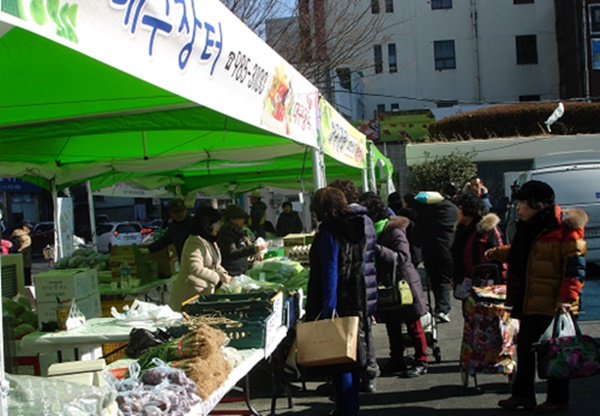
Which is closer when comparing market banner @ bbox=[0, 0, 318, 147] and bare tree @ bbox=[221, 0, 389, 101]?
market banner @ bbox=[0, 0, 318, 147]

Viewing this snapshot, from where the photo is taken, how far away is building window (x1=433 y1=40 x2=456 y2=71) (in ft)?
124

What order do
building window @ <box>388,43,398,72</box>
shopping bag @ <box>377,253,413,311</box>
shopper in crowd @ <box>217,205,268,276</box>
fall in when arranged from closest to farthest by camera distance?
shopping bag @ <box>377,253,413,311</box>
shopper in crowd @ <box>217,205,268,276</box>
building window @ <box>388,43,398,72</box>

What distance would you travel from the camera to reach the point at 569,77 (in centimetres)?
3581

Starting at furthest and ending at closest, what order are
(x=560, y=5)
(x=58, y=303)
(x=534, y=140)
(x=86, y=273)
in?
1. (x=560, y=5)
2. (x=534, y=140)
3. (x=86, y=273)
4. (x=58, y=303)

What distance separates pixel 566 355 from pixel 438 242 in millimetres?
3846

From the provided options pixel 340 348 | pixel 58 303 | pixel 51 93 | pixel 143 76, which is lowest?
pixel 340 348

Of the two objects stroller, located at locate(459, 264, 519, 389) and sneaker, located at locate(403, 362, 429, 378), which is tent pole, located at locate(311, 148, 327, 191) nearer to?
stroller, located at locate(459, 264, 519, 389)

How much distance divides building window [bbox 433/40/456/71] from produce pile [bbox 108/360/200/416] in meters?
36.8

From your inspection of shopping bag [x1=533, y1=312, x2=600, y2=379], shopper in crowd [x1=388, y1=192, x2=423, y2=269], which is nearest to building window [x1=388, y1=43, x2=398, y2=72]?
shopper in crowd [x1=388, y1=192, x2=423, y2=269]

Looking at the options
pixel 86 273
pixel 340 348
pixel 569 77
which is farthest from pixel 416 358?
pixel 569 77

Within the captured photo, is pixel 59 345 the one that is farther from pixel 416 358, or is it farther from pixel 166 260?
pixel 166 260

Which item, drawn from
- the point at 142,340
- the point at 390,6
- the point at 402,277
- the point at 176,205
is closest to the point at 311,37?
the point at 176,205

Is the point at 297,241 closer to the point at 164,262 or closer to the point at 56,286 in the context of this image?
the point at 164,262

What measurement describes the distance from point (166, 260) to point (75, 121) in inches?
126
